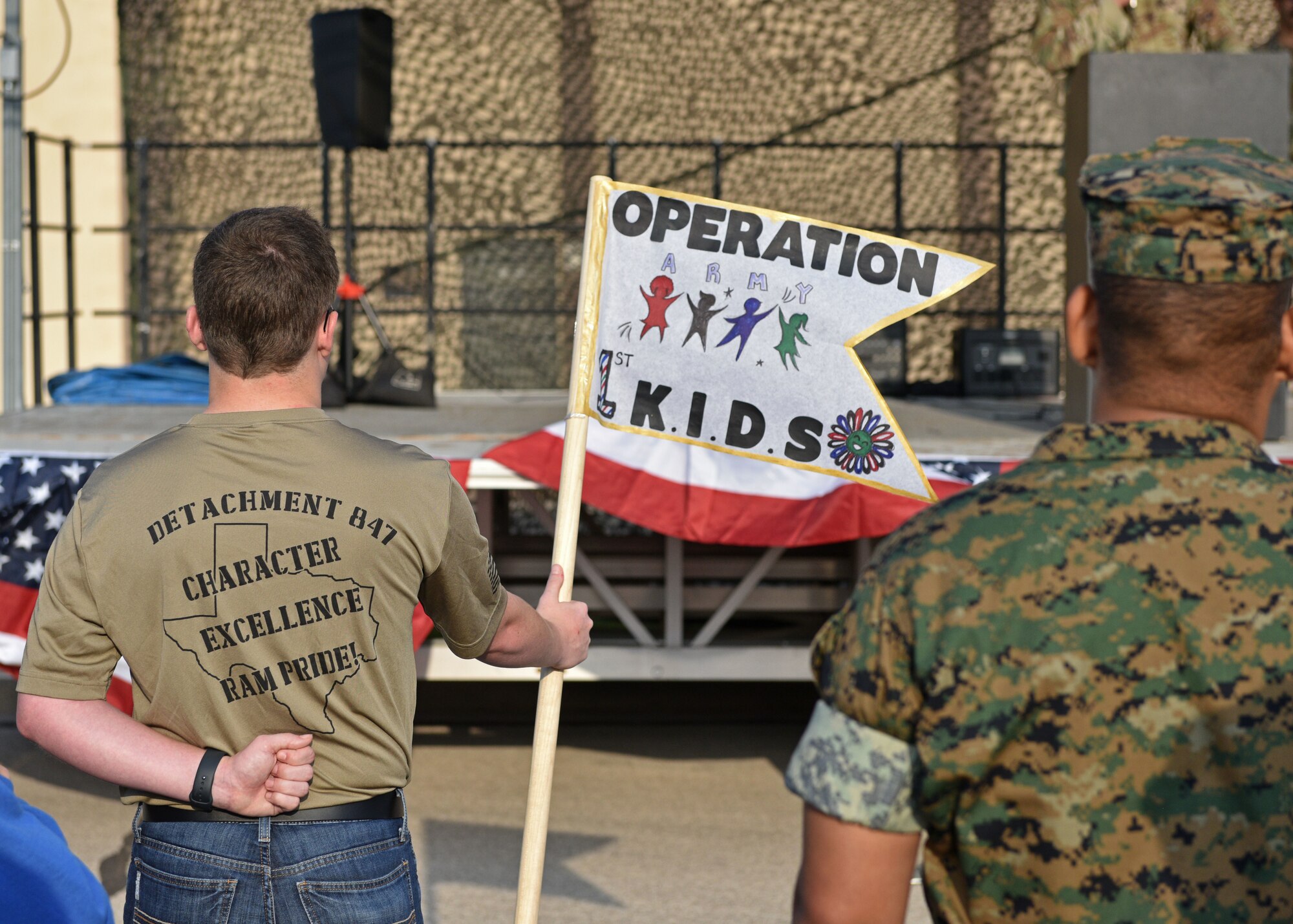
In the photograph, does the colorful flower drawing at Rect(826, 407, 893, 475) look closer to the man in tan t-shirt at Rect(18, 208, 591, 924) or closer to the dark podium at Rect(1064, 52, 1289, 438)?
the man in tan t-shirt at Rect(18, 208, 591, 924)

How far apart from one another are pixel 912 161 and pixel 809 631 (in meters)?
7.18

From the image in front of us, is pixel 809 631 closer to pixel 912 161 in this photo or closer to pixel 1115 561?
pixel 1115 561

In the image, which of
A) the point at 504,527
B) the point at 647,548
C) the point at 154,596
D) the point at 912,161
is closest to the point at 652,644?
the point at 647,548

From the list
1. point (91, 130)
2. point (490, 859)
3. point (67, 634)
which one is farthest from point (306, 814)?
point (91, 130)

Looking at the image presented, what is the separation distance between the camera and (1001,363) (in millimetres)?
8820

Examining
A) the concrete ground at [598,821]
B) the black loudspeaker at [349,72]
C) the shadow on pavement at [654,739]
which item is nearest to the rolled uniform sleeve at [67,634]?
the concrete ground at [598,821]

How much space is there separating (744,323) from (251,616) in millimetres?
1142

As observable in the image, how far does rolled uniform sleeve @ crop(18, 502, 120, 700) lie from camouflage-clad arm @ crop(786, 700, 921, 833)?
93cm

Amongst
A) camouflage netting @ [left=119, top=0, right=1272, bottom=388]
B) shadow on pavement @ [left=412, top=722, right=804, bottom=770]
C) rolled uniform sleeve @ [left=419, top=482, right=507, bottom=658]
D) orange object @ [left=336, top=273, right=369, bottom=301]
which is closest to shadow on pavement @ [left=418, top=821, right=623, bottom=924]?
shadow on pavement @ [left=412, top=722, right=804, bottom=770]

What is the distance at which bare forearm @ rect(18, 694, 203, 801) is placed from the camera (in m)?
1.69

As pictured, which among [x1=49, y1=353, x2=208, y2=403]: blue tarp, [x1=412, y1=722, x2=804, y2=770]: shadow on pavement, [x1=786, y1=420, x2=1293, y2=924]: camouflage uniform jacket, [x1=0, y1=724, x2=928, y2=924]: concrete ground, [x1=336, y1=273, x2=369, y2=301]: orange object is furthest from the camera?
[x1=49, y1=353, x2=208, y2=403]: blue tarp

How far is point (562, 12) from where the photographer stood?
1187 centimetres

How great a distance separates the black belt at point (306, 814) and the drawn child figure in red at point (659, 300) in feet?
3.51

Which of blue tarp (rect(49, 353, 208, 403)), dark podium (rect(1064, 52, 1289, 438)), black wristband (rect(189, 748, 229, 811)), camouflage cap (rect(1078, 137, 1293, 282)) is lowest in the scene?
blue tarp (rect(49, 353, 208, 403))
